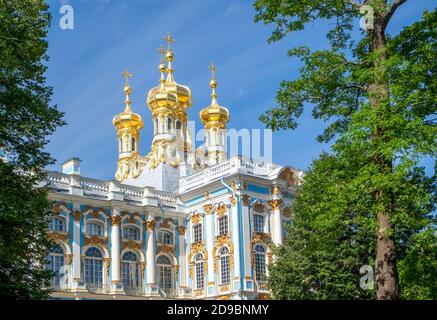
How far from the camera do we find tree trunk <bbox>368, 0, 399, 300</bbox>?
481 inches

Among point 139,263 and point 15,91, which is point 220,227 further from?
point 15,91

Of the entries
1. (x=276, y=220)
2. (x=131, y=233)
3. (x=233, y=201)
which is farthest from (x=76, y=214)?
(x=276, y=220)

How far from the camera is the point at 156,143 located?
140ft

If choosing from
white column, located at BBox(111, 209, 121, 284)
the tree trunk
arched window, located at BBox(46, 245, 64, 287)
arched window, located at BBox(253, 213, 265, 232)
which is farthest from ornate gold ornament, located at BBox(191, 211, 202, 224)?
the tree trunk

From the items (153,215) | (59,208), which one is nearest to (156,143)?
(153,215)

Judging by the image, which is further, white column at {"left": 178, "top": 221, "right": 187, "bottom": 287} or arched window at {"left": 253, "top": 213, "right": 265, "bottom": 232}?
white column at {"left": 178, "top": 221, "right": 187, "bottom": 287}

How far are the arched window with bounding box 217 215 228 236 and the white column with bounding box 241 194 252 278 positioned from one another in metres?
1.00

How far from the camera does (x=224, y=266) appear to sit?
3366 cm

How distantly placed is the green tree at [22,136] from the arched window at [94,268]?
16.0m

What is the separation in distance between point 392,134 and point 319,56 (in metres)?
2.54

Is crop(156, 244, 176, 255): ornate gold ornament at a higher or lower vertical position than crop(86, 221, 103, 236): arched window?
lower

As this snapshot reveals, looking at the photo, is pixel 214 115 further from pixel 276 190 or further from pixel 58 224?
pixel 58 224

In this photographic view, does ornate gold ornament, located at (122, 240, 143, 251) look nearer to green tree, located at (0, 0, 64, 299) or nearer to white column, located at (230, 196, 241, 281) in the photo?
white column, located at (230, 196, 241, 281)

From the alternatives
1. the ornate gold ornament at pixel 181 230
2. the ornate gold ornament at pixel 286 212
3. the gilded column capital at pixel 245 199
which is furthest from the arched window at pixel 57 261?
the ornate gold ornament at pixel 286 212
